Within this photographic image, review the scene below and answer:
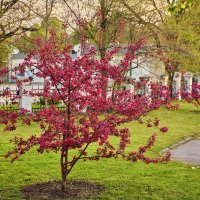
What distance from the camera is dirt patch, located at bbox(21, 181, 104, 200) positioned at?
715 centimetres

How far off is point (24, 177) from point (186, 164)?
3860 millimetres

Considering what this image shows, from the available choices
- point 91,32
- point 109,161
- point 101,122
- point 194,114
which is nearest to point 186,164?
point 109,161

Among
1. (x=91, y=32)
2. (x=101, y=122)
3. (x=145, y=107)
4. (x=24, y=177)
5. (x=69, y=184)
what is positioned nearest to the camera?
(x=101, y=122)

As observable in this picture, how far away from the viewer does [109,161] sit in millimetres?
10094

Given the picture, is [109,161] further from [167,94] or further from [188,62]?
[188,62]

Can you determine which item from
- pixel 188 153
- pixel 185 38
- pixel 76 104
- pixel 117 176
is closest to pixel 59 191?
pixel 76 104

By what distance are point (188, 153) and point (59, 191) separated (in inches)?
209

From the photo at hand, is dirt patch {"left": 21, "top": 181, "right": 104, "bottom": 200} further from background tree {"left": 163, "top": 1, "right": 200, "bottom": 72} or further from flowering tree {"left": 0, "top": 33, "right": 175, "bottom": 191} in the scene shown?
background tree {"left": 163, "top": 1, "right": 200, "bottom": 72}

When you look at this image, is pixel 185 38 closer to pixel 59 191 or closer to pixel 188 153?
pixel 188 153

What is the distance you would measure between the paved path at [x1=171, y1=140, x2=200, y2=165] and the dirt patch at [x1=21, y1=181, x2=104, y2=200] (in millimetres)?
3574

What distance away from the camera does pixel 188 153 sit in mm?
11641

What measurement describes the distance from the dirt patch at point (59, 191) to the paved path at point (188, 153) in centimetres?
357

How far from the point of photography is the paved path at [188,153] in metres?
10.7

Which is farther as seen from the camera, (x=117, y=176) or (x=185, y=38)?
(x=185, y=38)
